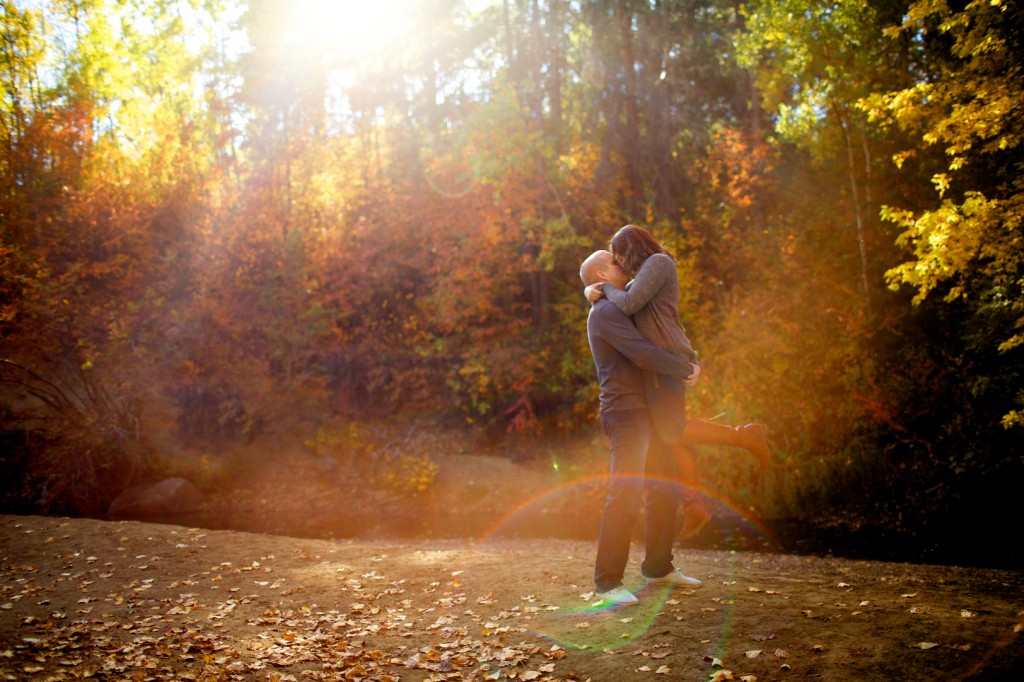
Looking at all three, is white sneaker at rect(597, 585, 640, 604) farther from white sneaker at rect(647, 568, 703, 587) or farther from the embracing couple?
white sneaker at rect(647, 568, 703, 587)

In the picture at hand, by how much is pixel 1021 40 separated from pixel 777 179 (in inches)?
392

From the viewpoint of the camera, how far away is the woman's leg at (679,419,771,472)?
16.9 ft

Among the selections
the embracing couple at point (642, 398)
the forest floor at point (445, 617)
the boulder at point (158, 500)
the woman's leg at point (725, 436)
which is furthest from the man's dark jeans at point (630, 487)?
the boulder at point (158, 500)

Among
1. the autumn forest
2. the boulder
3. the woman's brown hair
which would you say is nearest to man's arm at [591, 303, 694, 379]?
the woman's brown hair

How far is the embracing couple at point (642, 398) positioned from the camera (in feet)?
16.3

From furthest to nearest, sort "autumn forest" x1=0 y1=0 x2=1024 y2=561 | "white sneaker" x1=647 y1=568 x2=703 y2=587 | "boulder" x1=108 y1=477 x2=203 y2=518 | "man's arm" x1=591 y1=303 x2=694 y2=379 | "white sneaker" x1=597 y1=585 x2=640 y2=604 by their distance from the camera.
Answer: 1. "boulder" x1=108 y1=477 x2=203 y2=518
2. "autumn forest" x1=0 y1=0 x2=1024 y2=561
3. "white sneaker" x1=647 y1=568 x2=703 y2=587
4. "white sneaker" x1=597 y1=585 x2=640 y2=604
5. "man's arm" x1=591 y1=303 x2=694 y2=379

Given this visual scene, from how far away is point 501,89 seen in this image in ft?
67.1

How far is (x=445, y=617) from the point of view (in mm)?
5328

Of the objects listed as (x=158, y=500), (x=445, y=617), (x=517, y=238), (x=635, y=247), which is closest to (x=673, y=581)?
(x=445, y=617)

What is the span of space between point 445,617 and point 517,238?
49.3 ft

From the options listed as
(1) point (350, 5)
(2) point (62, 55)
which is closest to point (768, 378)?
(2) point (62, 55)

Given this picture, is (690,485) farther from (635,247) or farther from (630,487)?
(635,247)

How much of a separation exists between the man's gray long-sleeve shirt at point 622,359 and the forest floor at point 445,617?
4.31ft

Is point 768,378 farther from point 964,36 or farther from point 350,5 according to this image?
point 350,5
